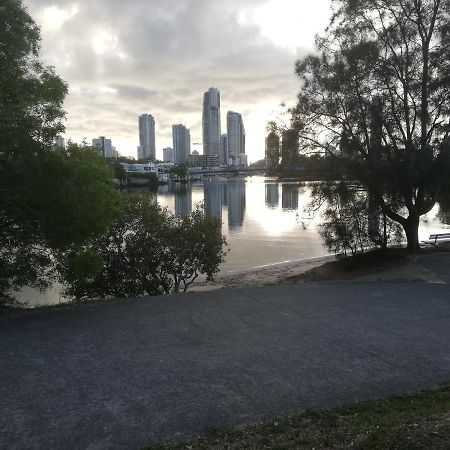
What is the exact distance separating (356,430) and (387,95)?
18368mm

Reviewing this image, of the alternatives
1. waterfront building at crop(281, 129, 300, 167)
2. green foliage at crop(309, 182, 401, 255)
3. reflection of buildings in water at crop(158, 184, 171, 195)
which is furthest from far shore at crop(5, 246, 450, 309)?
reflection of buildings in water at crop(158, 184, 171, 195)

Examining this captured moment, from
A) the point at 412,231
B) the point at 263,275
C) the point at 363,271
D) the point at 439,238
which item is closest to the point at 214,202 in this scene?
the point at 439,238

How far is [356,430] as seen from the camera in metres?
4.86

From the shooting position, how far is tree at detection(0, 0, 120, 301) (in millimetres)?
10672

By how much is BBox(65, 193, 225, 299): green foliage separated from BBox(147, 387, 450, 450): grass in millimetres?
10838

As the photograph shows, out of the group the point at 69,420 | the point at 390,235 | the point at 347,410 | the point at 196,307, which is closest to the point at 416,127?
the point at 390,235

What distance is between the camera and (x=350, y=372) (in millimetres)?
6938

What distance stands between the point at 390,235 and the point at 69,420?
Answer: 21.4 m

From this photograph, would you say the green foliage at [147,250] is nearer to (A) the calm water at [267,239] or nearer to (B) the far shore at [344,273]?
(B) the far shore at [344,273]

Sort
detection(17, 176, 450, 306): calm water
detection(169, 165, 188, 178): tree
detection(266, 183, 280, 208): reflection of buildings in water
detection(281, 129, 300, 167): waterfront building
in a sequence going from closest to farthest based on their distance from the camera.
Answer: detection(281, 129, 300, 167): waterfront building
detection(17, 176, 450, 306): calm water
detection(266, 183, 280, 208): reflection of buildings in water
detection(169, 165, 188, 178): tree

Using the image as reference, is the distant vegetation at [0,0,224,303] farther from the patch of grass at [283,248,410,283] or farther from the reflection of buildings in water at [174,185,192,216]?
the reflection of buildings in water at [174,185,192,216]

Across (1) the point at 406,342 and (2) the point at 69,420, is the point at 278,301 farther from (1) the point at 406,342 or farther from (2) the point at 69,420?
(2) the point at 69,420

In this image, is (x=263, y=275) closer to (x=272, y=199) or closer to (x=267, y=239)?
(x=267, y=239)

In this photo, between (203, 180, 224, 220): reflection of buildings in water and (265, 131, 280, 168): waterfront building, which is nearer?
(265, 131, 280, 168): waterfront building
